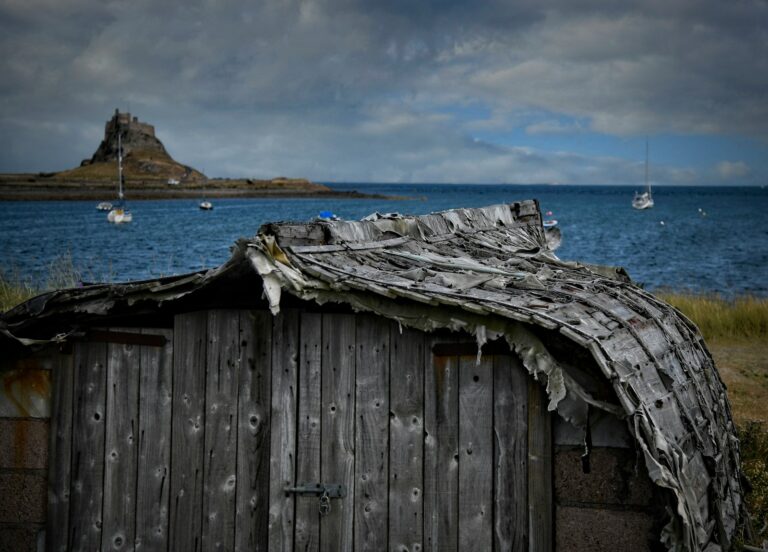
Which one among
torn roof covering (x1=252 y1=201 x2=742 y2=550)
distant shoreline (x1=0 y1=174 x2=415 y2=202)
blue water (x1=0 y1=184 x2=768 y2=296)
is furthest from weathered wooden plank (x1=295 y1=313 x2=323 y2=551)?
distant shoreline (x1=0 y1=174 x2=415 y2=202)

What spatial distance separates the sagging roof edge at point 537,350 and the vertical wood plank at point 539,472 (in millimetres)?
148

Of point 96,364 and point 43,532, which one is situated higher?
point 96,364

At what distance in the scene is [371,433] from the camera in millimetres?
6141

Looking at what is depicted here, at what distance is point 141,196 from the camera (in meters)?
114

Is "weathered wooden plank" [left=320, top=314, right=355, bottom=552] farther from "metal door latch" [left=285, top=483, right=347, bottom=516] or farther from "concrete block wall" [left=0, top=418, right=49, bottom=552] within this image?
"concrete block wall" [left=0, top=418, right=49, bottom=552]

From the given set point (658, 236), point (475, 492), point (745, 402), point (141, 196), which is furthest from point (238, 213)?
point (475, 492)

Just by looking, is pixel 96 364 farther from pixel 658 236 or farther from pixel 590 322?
pixel 658 236

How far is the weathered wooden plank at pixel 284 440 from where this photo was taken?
244 inches

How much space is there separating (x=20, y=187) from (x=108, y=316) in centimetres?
12157

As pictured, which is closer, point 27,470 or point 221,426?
point 221,426

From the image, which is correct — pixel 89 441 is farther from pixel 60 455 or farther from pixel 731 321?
pixel 731 321

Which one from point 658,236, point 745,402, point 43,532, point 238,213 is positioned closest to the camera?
point 43,532

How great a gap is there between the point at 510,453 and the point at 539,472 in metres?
0.22

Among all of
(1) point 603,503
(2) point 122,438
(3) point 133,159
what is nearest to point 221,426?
(2) point 122,438
